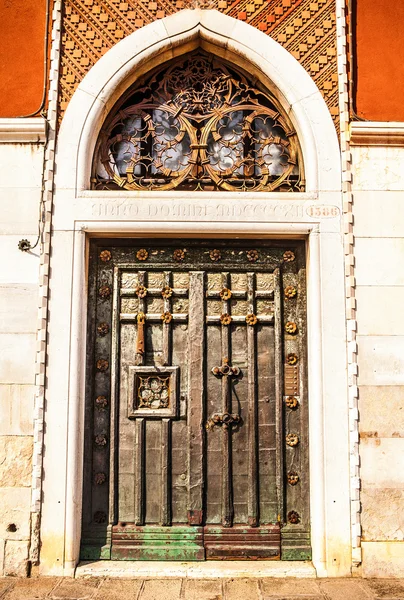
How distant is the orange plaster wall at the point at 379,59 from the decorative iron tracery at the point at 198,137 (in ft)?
2.50

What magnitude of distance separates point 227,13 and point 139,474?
4.28m

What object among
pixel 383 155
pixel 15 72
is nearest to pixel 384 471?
pixel 383 155

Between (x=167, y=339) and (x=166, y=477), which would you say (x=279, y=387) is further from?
(x=166, y=477)

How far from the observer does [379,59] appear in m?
5.30

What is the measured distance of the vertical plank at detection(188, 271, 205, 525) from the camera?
501 centimetres

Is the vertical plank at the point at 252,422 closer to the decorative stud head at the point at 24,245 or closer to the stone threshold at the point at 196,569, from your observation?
the stone threshold at the point at 196,569

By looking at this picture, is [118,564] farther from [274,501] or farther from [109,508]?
[274,501]

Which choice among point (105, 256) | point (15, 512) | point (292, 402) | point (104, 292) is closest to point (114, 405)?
point (104, 292)

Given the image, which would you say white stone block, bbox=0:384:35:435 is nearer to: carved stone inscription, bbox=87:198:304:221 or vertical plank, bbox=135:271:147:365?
vertical plank, bbox=135:271:147:365

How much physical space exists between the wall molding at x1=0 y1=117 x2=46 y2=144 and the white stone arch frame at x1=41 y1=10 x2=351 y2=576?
0.21 metres

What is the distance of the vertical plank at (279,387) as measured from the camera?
5.02 m

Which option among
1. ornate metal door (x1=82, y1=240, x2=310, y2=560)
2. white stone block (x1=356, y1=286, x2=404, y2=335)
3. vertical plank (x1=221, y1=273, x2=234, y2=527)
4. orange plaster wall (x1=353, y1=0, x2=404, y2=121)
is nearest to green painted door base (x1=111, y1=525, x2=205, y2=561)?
ornate metal door (x1=82, y1=240, x2=310, y2=560)

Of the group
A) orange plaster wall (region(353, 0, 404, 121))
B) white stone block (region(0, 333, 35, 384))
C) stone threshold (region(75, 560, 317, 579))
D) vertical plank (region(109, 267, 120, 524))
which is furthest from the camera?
orange plaster wall (region(353, 0, 404, 121))

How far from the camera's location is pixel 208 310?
5.24 metres
